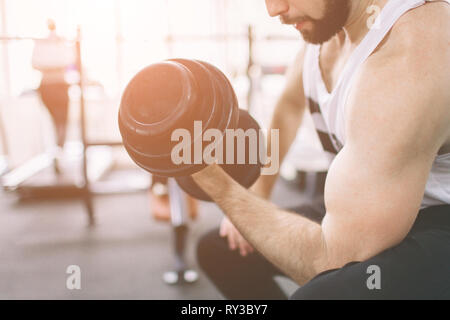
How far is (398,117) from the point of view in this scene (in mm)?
601

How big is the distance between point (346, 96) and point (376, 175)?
0.16 m

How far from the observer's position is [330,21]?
770mm

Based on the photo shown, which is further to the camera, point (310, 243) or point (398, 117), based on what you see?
point (310, 243)

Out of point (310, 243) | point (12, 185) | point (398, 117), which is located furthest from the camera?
point (12, 185)

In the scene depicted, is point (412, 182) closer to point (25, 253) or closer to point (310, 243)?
point (310, 243)

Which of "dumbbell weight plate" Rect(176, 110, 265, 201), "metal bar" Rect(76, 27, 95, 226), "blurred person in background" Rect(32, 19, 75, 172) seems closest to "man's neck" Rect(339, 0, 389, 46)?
"dumbbell weight plate" Rect(176, 110, 265, 201)

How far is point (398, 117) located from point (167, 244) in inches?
60.3

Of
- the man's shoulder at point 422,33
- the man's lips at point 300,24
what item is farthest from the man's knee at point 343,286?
the man's lips at point 300,24

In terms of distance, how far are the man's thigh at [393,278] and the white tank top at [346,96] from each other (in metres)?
0.12

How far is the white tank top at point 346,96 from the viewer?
677mm

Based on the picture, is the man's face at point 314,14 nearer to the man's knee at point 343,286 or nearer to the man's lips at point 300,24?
the man's lips at point 300,24

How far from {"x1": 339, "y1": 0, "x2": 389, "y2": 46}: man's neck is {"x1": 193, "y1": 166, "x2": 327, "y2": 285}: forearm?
0.37 m
